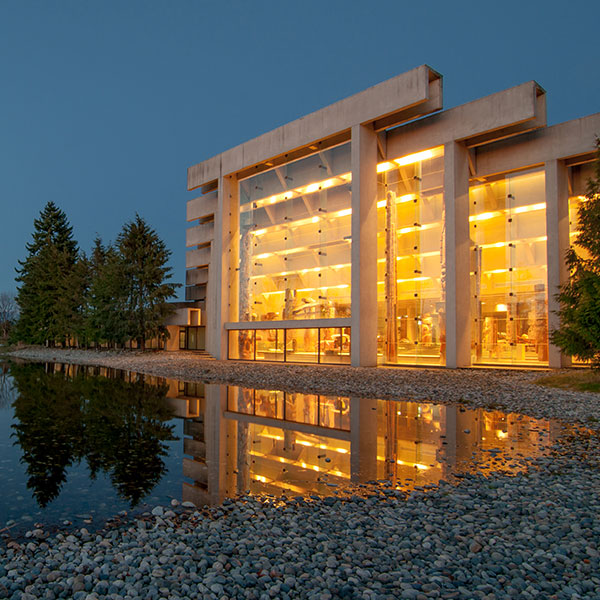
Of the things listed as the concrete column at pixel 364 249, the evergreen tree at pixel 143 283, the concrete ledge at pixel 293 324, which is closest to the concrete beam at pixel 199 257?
the evergreen tree at pixel 143 283

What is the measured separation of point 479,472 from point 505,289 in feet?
68.2

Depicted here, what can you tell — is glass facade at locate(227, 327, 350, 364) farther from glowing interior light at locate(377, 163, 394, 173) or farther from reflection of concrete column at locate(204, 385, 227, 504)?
reflection of concrete column at locate(204, 385, 227, 504)

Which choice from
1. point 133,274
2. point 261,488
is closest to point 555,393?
point 261,488

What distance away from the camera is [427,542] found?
4.66 metres

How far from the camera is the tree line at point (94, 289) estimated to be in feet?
138

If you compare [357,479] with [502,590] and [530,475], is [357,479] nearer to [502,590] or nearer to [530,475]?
[530,475]

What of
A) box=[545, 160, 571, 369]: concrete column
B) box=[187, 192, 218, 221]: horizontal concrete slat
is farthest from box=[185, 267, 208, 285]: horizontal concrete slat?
box=[545, 160, 571, 369]: concrete column

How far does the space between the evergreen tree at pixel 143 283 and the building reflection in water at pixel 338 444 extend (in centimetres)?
2844

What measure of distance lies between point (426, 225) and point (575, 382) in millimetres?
11257

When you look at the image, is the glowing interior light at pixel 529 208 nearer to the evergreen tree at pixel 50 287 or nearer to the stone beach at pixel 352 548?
the stone beach at pixel 352 548

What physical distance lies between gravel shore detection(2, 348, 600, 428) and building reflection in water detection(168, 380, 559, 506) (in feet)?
3.83

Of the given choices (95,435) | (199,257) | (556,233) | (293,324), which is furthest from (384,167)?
(95,435)

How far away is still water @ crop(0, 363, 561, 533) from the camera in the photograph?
6465mm

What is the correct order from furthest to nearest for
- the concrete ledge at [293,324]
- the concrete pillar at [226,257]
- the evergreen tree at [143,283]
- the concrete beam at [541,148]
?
1. the evergreen tree at [143,283]
2. the concrete pillar at [226,257]
3. the concrete ledge at [293,324]
4. the concrete beam at [541,148]
